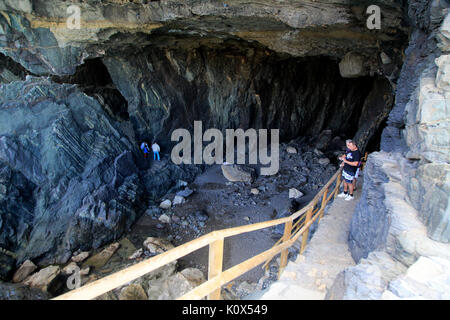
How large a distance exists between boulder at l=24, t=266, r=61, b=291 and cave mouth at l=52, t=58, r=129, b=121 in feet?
20.4

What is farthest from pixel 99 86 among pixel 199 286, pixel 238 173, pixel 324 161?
pixel 199 286

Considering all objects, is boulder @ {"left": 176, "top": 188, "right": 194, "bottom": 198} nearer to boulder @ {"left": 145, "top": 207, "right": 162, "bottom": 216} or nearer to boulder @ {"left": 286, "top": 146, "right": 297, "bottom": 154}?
boulder @ {"left": 145, "top": 207, "right": 162, "bottom": 216}

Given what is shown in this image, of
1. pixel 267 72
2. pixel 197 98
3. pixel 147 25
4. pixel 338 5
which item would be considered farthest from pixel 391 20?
pixel 197 98

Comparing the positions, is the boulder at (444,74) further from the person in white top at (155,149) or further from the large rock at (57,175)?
the person in white top at (155,149)

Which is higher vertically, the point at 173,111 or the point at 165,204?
the point at 173,111

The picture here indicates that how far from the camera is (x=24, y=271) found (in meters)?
7.18

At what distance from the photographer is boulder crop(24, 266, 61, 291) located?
6.68 m

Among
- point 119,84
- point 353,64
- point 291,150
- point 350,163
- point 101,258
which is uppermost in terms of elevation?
point 353,64

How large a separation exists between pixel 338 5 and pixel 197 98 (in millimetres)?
8007

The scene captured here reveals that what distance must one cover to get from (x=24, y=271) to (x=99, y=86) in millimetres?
8104

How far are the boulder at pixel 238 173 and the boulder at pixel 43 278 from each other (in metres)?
7.30

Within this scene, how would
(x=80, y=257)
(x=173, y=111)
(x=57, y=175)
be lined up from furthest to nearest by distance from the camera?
(x=173, y=111), (x=57, y=175), (x=80, y=257)

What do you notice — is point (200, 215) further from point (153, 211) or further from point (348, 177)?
point (348, 177)

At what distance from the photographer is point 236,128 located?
14.4 meters
